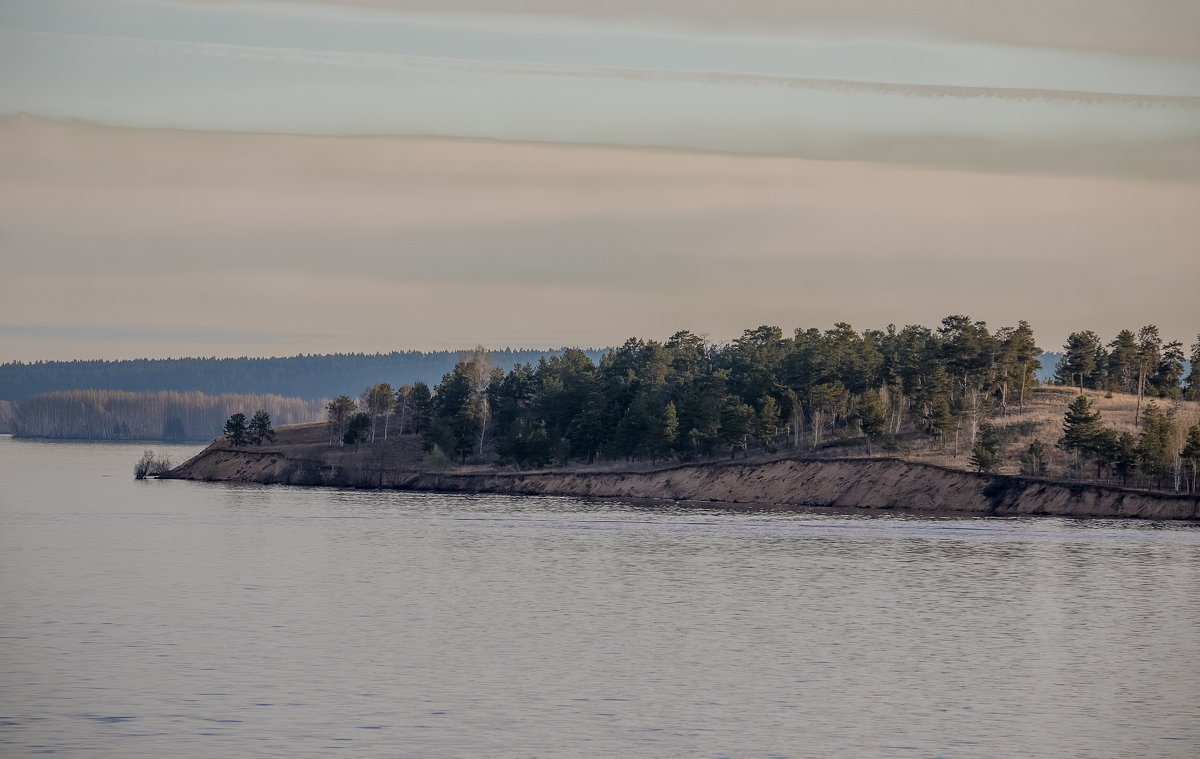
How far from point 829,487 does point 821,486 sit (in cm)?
124

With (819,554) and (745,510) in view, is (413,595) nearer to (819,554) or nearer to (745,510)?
(819,554)

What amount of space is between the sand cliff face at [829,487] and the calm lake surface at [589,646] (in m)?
39.1

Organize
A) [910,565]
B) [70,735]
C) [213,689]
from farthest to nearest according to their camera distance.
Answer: [910,565], [213,689], [70,735]

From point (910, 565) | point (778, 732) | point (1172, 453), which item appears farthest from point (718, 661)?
point (1172, 453)

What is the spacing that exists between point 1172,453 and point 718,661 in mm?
110416

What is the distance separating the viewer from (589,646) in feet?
178

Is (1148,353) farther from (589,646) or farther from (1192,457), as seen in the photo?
(589,646)

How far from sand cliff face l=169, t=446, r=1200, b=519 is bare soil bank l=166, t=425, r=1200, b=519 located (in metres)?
0.10

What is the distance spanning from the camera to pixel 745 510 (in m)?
150

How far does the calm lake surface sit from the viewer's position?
131 ft

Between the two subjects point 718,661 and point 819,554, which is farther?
point 819,554

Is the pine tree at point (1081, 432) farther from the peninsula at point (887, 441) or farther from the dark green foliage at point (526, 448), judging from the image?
the dark green foliage at point (526, 448)

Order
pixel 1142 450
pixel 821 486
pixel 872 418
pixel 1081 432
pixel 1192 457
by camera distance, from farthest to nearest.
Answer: pixel 872 418, pixel 821 486, pixel 1081 432, pixel 1142 450, pixel 1192 457

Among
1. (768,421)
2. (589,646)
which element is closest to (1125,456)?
(768,421)
